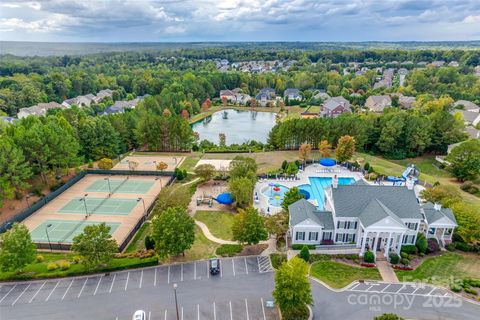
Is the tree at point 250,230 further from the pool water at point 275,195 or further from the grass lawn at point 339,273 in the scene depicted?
the pool water at point 275,195

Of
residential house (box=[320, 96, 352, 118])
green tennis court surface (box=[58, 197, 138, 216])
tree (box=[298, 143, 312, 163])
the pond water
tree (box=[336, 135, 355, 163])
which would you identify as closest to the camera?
green tennis court surface (box=[58, 197, 138, 216])

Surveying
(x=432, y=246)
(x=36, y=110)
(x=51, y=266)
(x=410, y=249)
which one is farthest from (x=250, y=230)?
(x=36, y=110)

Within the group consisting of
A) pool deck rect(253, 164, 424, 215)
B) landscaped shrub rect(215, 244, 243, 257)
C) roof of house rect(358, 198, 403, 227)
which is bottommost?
pool deck rect(253, 164, 424, 215)

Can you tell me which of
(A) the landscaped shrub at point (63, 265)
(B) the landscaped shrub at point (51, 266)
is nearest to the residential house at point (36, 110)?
(B) the landscaped shrub at point (51, 266)

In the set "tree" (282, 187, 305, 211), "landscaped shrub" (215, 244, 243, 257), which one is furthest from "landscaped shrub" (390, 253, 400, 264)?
"landscaped shrub" (215, 244, 243, 257)

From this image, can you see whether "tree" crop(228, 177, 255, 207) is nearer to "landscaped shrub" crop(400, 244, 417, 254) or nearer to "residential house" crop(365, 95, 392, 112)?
"landscaped shrub" crop(400, 244, 417, 254)

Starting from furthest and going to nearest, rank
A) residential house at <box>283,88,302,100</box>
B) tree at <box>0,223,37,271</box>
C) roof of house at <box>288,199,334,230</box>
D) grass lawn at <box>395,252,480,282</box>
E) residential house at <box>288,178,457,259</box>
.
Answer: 1. residential house at <box>283,88,302,100</box>
2. roof of house at <box>288,199,334,230</box>
3. residential house at <box>288,178,457,259</box>
4. grass lawn at <box>395,252,480,282</box>
5. tree at <box>0,223,37,271</box>

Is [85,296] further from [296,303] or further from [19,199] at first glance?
[19,199]
